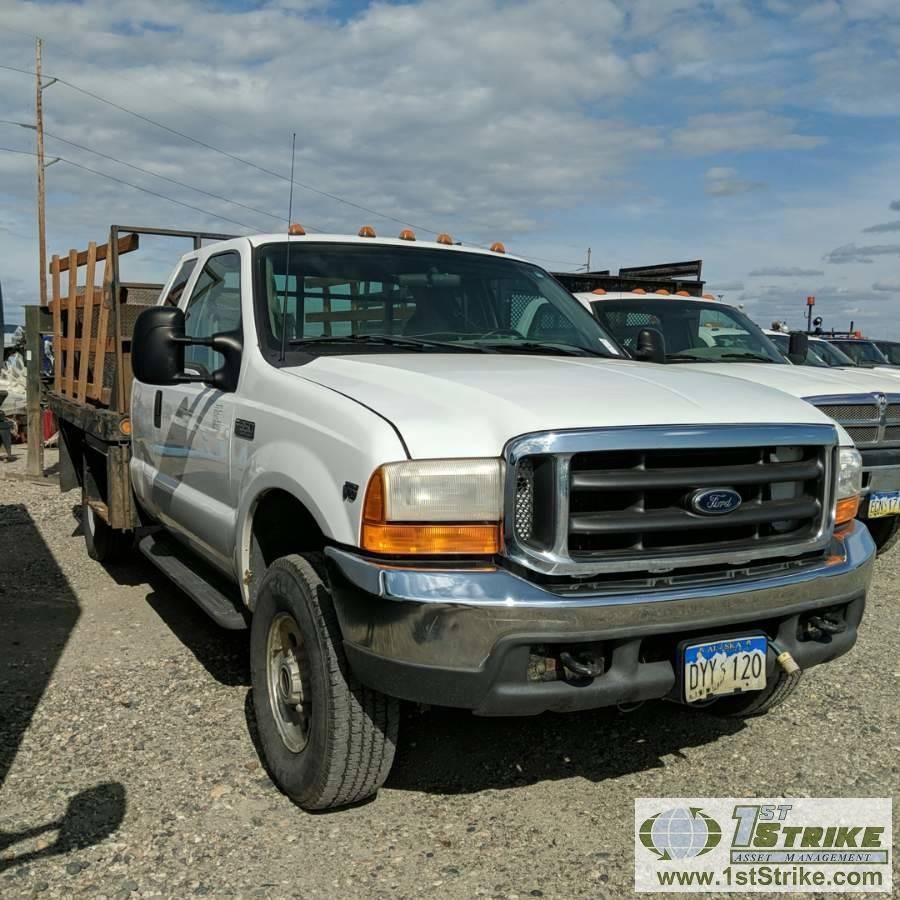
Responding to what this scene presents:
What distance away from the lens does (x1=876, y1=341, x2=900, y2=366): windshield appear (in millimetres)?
15945

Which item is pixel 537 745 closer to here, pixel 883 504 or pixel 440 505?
pixel 440 505

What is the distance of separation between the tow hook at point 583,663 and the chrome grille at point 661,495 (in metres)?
0.25

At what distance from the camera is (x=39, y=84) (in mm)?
30891

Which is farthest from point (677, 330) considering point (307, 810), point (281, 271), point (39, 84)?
point (39, 84)

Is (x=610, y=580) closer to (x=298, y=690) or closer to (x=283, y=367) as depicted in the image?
(x=298, y=690)

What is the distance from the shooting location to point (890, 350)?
16.1m

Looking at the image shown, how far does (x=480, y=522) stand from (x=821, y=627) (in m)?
1.29

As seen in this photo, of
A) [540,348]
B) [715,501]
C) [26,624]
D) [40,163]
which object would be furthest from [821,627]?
[40,163]

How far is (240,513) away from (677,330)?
490cm

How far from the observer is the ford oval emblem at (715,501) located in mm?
2893

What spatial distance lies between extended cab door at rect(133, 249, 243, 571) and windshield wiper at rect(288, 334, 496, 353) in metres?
0.34

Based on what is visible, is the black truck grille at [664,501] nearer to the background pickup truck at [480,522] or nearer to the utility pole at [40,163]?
the background pickup truck at [480,522]

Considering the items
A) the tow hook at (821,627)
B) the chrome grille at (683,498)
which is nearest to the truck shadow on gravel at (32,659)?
the chrome grille at (683,498)

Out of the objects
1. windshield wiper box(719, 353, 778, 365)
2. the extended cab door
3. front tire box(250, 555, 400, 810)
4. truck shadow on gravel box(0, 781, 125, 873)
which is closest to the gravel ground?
truck shadow on gravel box(0, 781, 125, 873)
